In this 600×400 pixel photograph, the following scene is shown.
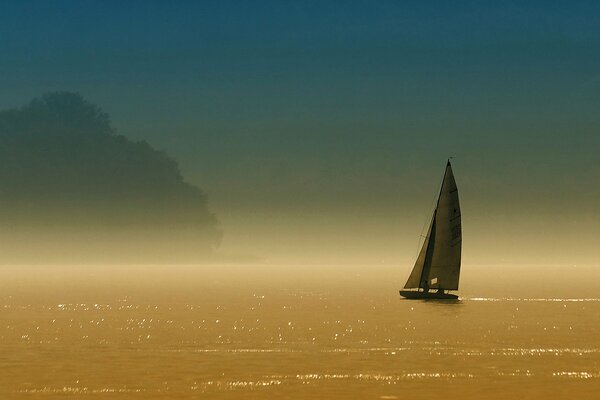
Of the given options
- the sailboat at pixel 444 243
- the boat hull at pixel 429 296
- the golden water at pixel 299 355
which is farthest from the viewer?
the boat hull at pixel 429 296

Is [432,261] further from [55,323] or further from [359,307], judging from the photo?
[55,323]

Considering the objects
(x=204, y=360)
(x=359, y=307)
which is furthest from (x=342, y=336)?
(x=359, y=307)

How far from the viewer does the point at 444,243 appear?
94812mm

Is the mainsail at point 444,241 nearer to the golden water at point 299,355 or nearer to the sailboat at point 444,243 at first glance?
the sailboat at point 444,243

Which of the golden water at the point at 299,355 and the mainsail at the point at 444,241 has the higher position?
the mainsail at the point at 444,241

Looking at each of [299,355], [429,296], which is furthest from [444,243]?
[299,355]

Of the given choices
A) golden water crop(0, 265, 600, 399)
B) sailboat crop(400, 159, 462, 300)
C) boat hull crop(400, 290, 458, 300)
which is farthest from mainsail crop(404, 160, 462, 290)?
golden water crop(0, 265, 600, 399)

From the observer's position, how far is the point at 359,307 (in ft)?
345

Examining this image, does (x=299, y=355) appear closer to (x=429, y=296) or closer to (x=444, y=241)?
(x=444, y=241)

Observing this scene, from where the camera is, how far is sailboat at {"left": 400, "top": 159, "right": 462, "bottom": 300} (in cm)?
9281

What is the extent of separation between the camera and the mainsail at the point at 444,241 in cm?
9281

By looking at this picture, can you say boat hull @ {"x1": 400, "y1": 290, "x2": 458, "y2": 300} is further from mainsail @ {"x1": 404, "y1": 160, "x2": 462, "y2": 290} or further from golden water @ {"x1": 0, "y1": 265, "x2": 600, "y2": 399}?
golden water @ {"x1": 0, "y1": 265, "x2": 600, "y2": 399}

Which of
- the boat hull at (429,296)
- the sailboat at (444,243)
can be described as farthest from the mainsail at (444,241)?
the boat hull at (429,296)

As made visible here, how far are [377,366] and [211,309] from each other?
5425cm
